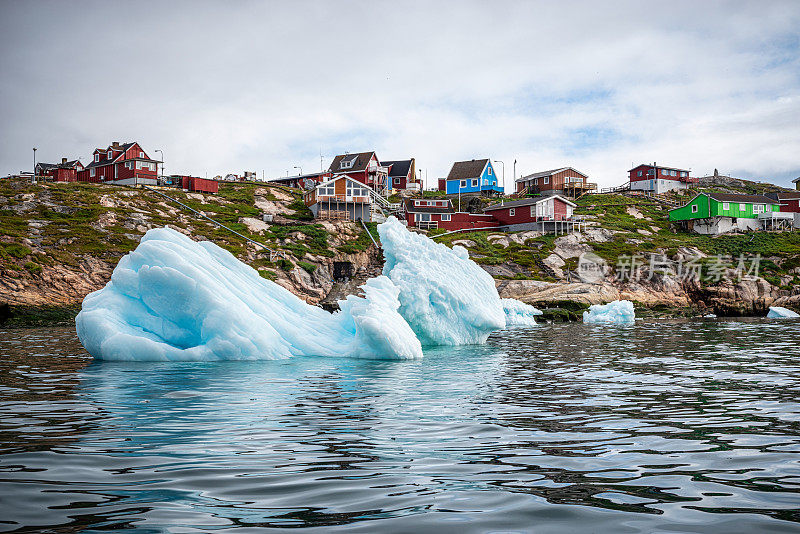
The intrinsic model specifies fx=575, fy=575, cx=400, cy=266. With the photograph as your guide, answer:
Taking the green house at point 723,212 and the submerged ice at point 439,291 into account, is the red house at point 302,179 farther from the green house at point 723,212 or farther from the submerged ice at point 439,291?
the submerged ice at point 439,291

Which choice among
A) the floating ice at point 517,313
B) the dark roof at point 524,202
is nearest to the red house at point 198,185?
the dark roof at point 524,202

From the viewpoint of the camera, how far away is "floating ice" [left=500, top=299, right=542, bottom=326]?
43438 mm

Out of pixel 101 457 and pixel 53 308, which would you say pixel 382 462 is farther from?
pixel 53 308

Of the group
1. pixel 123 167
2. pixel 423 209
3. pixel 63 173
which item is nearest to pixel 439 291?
pixel 423 209

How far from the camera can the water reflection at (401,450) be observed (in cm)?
503

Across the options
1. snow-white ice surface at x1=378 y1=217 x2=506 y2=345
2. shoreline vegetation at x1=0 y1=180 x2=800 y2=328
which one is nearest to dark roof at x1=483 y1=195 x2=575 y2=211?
shoreline vegetation at x1=0 y1=180 x2=800 y2=328

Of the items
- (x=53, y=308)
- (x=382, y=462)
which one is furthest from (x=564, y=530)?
(x=53, y=308)

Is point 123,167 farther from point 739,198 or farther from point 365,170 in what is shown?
point 739,198

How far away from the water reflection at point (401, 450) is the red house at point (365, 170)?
84.7 meters

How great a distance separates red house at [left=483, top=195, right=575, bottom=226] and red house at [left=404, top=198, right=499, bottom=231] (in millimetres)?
1790

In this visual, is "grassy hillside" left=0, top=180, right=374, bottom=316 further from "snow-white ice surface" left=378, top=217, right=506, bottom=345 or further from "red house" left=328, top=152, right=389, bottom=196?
"snow-white ice surface" left=378, top=217, right=506, bottom=345

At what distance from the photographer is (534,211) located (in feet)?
269

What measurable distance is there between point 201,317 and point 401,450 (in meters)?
12.4

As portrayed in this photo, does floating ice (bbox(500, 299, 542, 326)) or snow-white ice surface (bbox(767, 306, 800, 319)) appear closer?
floating ice (bbox(500, 299, 542, 326))
